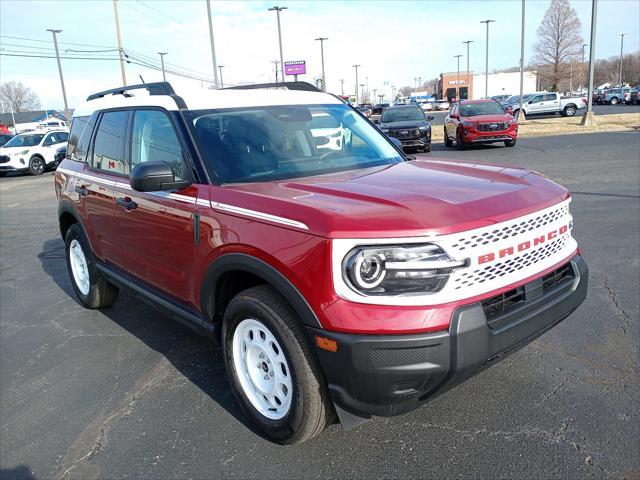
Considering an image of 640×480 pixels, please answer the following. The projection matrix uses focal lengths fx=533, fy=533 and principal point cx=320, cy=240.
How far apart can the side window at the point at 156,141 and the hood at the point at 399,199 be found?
58 centimetres

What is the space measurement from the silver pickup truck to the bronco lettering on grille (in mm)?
39881

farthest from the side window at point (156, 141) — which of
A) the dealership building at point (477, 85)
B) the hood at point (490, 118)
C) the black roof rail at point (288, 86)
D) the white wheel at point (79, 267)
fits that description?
the dealership building at point (477, 85)

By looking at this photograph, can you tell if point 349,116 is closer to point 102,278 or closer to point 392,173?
point 392,173

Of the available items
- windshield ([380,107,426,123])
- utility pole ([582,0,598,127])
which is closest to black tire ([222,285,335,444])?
windshield ([380,107,426,123])

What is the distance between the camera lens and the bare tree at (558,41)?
70.1 metres

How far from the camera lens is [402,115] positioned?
1995 centimetres

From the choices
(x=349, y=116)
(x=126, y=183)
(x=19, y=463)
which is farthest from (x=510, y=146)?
(x=19, y=463)

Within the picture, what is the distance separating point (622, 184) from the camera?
34.2 ft

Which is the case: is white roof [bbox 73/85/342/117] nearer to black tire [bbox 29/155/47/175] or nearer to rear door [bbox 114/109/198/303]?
rear door [bbox 114/109/198/303]

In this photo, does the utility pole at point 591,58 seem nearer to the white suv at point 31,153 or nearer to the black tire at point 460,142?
the black tire at point 460,142

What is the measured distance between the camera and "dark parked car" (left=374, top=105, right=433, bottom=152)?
60.6ft

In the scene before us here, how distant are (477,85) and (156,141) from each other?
338 ft

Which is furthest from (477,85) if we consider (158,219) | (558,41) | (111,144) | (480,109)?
(158,219)

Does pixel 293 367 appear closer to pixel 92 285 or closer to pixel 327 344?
pixel 327 344
